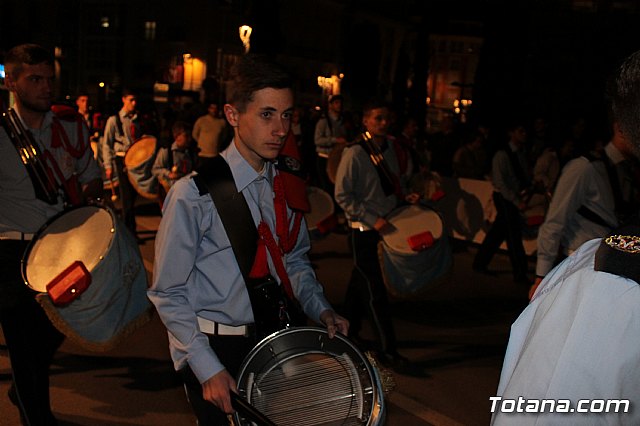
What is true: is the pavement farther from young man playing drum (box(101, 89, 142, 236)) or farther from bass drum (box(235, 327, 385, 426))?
young man playing drum (box(101, 89, 142, 236))

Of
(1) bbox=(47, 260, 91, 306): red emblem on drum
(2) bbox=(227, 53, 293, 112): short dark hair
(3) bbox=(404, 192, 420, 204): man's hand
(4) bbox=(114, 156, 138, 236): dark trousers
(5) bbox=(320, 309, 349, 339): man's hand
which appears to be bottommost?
(4) bbox=(114, 156, 138, 236): dark trousers

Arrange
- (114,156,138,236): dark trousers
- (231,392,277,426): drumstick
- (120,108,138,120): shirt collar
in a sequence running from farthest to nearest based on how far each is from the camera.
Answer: (120,108,138,120): shirt collar, (114,156,138,236): dark trousers, (231,392,277,426): drumstick

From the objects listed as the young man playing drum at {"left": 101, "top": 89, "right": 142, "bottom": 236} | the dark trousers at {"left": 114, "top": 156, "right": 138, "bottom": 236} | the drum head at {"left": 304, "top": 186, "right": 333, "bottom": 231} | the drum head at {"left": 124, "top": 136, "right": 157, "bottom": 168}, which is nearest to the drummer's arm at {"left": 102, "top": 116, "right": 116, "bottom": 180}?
the young man playing drum at {"left": 101, "top": 89, "right": 142, "bottom": 236}

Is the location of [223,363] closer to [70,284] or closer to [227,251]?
[227,251]

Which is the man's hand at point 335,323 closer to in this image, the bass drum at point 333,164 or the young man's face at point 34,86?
the young man's face at point 34,86

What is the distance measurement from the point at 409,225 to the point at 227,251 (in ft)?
12.7

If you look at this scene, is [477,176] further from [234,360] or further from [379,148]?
[234,360]

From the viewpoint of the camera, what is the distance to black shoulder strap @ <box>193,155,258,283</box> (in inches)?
116

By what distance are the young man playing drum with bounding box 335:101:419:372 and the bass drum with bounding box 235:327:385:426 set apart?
380cm

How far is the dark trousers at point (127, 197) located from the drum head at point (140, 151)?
39cm

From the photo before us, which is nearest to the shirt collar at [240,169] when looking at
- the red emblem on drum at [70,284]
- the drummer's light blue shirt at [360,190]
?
the red emblem on drum at [70,284]

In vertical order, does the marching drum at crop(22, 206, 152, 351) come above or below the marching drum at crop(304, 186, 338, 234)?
above

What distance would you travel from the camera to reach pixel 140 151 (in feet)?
36.6

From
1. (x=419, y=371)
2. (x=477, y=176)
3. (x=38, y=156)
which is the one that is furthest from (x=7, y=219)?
(x=477, y=176)
